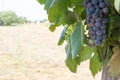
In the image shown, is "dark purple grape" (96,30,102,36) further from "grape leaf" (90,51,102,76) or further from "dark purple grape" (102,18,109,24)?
"grape leaf" (90,51,102,76)

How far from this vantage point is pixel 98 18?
416 millimetres

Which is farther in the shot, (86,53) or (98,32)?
(86,53)

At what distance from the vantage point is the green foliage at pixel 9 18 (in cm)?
626

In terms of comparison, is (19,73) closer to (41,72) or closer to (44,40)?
(41,72)

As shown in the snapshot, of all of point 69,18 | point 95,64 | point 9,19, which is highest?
point 69,18

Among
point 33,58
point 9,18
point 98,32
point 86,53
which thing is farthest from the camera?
point 9,18

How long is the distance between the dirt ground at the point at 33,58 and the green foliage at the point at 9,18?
91cm

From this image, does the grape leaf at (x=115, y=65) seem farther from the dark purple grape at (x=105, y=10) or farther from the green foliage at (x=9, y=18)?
the green foliage at (x=9, y=18)

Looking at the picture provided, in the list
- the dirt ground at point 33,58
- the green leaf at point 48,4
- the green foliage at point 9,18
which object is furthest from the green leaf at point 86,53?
the green foliage at point 9,18

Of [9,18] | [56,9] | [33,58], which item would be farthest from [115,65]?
[9,18]

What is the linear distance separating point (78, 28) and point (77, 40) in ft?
0.06

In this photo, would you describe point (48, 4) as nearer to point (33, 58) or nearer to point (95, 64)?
point (95, 64)

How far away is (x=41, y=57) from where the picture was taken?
384cm

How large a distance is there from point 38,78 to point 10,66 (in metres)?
0.47
